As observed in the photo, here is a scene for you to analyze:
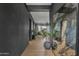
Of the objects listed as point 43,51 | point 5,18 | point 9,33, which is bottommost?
point 43,51

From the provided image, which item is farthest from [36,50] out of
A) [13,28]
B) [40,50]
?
[13,28]

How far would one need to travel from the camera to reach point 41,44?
7.48ft

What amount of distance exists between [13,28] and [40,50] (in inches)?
18.9

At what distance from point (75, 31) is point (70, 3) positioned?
15.3 inches

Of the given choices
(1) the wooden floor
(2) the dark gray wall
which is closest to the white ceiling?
(2) the dark gray wall

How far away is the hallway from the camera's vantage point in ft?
7.23

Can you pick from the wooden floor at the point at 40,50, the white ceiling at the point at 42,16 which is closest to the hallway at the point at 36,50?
the wooden floor at the point at 40,50

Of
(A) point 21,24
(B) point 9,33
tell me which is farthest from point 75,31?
(B) point 9,33

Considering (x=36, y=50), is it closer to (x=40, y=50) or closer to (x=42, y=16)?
(x=40, y=50)

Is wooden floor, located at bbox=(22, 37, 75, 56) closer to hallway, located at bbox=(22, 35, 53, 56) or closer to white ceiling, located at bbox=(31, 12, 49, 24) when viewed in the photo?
hallway, located at bbox=(22, 35, 53, 56)

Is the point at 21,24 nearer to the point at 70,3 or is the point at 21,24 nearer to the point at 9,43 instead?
the point at 9,43

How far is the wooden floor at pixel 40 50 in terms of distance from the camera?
2205mm

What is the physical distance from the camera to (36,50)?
222 centimetres

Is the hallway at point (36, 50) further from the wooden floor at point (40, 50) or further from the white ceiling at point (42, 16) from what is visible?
the white ceiling at point (42, 16)
